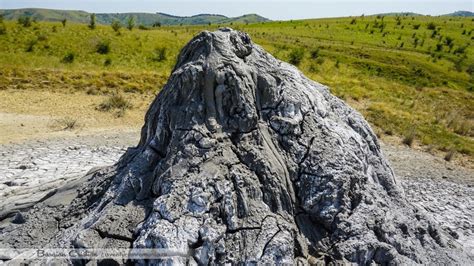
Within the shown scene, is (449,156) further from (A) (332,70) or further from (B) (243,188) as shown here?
(A) (332,70)

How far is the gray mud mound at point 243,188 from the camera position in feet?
16.6

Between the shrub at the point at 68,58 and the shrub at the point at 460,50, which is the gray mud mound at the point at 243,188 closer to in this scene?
the shrub at the point at 68,58


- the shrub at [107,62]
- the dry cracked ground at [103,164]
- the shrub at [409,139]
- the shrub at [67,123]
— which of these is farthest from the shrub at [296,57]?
the shrub at [67,123]

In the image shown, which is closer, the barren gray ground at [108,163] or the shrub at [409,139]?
the barren gray ground at [108,163]

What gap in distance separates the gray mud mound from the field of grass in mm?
13236

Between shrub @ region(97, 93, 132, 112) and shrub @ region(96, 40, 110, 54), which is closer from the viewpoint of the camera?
shrub @ region(97, 93, 132, 112)

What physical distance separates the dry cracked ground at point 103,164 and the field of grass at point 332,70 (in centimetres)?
386

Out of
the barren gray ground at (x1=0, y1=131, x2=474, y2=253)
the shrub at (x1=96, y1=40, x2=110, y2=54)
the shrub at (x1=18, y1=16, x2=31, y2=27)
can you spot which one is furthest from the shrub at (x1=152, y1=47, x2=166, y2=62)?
the barren gray ground at (x1=0, y1=131, x2=474, y2=253)

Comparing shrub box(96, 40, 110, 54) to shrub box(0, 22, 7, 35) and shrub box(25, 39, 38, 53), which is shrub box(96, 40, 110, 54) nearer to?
shrub box(25, 39, 38, 53)

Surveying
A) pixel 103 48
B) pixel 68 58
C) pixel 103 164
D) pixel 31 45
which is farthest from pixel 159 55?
pixel 103 164

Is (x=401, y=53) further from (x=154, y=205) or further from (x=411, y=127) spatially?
(x=154, y=205)

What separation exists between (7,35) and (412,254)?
33926mm

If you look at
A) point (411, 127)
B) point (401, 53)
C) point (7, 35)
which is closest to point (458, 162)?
point (411, 127)

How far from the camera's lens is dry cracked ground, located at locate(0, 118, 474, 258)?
29.8 ft
